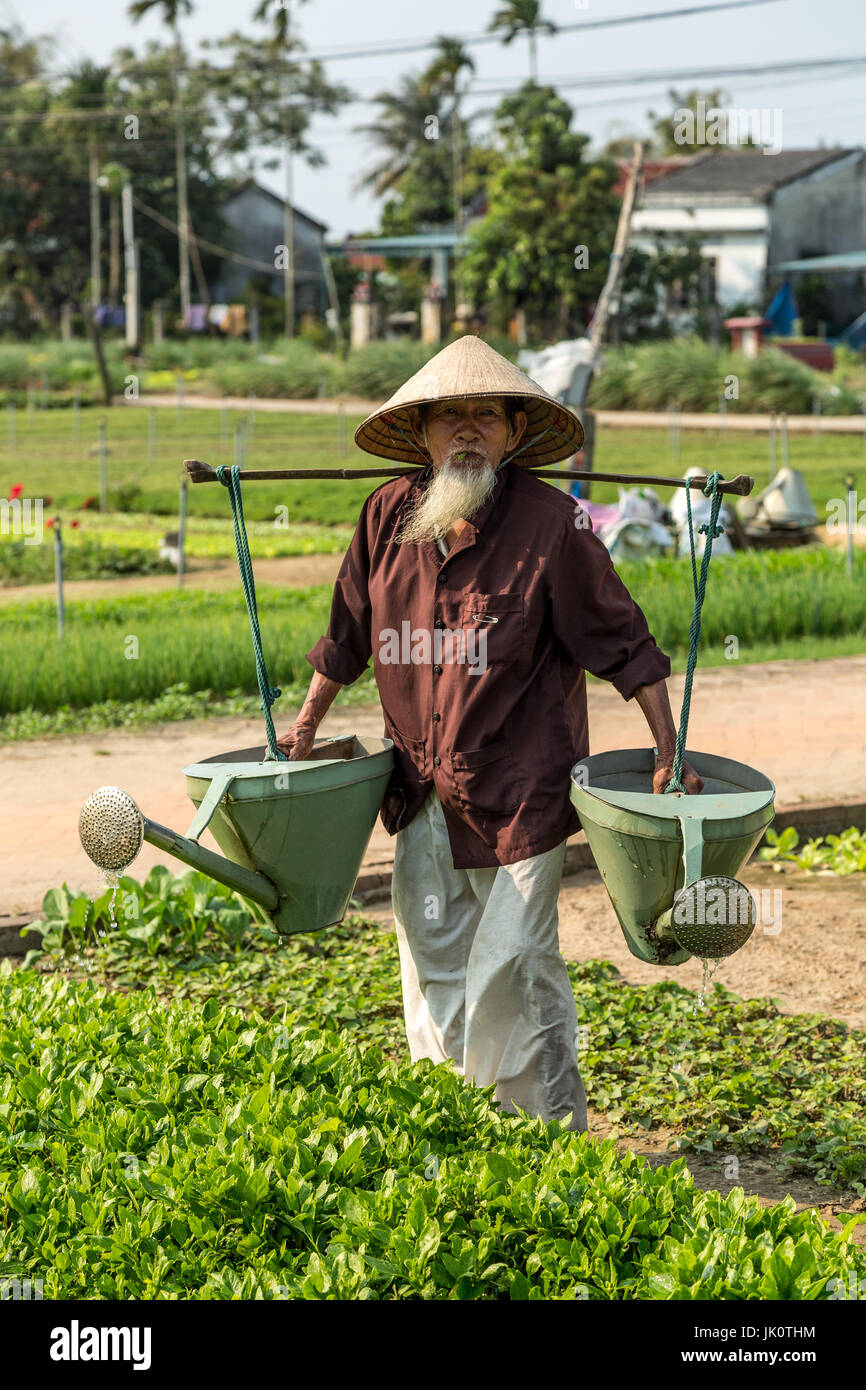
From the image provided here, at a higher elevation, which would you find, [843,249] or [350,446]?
[843,249]

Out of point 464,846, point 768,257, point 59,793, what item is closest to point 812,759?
point 59,793

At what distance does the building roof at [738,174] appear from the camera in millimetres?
38125

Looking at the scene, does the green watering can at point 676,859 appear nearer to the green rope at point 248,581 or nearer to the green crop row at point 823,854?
the green rope at point 248,581

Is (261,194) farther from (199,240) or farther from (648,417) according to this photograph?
(648,417)

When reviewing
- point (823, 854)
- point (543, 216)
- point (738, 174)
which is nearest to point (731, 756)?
point (823, 854)

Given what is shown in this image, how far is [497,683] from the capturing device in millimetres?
3414

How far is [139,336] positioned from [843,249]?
19356mm

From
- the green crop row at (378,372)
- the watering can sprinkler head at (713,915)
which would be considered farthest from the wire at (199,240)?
the watering can sprinkler head at (713,915)

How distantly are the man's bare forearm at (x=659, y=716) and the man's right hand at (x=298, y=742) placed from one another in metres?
0.79

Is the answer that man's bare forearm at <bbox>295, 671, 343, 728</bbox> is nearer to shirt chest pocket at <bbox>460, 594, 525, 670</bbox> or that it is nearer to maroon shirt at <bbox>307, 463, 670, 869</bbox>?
maroon shirt at <bbox>307, 463, 670, 869</bbox>

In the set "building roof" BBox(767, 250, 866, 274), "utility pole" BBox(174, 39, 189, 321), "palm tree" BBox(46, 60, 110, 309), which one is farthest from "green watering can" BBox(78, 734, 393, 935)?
"palm tree" BBox(46, 60, 110, 309)

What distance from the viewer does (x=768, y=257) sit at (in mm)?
38438

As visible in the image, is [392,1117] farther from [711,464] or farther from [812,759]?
[711,464]

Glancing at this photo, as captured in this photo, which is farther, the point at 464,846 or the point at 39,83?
the point at 39,83
